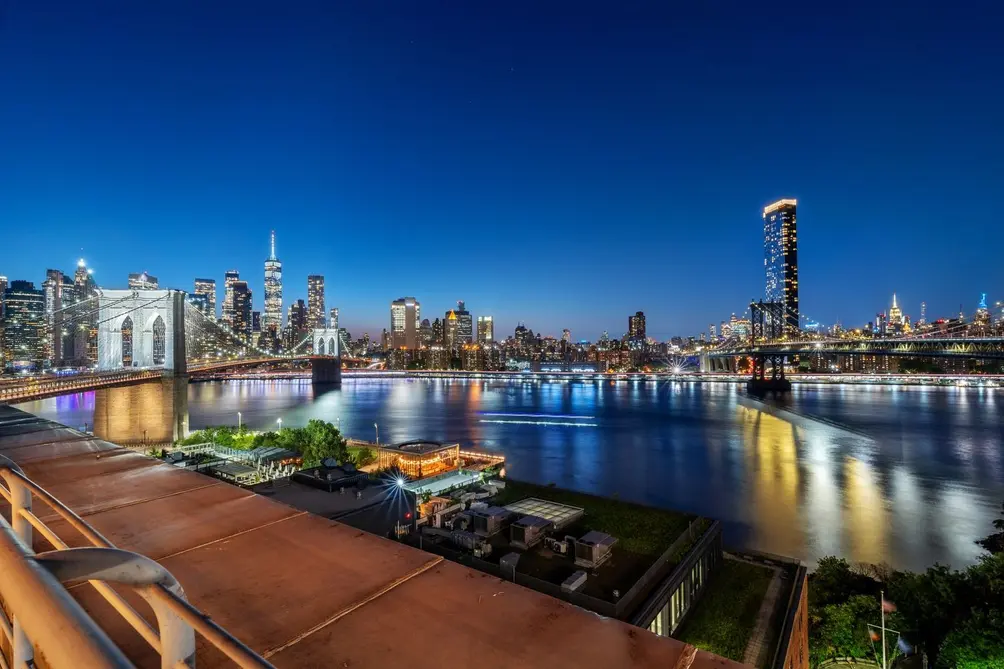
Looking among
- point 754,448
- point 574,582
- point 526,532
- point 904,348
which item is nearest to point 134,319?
point 526,532

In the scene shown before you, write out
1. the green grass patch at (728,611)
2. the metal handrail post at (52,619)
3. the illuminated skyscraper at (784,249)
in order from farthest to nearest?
the illuminated skyscraper at (784,249), the green grass patch at (728,611), the metal handrail post at (52,619)

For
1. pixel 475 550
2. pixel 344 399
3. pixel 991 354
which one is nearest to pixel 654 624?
pixel 475 550

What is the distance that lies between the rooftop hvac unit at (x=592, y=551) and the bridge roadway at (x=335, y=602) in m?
9.88

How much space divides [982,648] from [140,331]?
1660 inches

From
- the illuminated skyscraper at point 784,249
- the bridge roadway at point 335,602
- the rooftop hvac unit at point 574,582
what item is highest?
the illuminated skyscraper at point 784,249

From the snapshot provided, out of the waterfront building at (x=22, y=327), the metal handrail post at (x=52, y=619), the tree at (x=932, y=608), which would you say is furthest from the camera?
the waterfront building at (x=22, y=327)

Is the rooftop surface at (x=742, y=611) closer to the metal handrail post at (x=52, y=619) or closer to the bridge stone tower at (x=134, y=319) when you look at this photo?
the metal handrail post at (x=52, y=619)

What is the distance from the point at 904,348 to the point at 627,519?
53632 millimetres

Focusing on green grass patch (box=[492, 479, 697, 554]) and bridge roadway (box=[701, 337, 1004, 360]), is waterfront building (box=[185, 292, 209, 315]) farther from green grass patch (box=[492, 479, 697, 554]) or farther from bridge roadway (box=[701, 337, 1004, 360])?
bridge roadway (box=[701, 337, 1004, 360])

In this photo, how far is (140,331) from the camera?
34.6 meters

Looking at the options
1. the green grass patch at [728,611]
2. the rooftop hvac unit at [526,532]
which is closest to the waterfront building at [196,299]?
the rooftop hvac unit at [526,532]

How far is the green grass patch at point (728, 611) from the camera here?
10.3 meters

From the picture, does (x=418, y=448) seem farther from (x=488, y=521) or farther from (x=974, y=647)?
(x=974, y=647)

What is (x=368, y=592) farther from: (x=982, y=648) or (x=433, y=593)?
(x=982, y=648)
